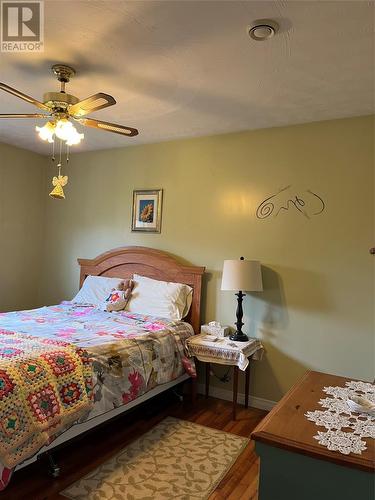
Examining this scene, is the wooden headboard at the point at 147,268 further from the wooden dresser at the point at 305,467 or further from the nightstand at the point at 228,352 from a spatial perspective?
the wooden dresser at the point at 305,467

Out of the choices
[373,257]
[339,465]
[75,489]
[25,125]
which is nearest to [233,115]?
[373,257]

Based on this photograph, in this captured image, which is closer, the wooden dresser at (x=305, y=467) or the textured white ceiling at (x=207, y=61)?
the wooden dresser at (x=305, y=467)

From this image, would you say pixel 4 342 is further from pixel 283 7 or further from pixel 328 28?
pixel 328 28

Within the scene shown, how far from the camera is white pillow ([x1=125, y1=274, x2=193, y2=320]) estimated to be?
136 inches

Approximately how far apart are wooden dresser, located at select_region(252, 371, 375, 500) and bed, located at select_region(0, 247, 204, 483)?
3.99 ft

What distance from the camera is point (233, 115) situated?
3.08 m

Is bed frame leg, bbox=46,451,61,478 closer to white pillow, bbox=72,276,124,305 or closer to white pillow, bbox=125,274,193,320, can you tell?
white pillow, bbox=125,274,193,320

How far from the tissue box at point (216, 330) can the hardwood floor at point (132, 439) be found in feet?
2.10

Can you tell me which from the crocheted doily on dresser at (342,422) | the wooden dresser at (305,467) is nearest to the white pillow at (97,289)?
the crocheted doily on dresser at (342,422)

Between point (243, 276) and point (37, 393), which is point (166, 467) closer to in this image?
point (37, 393)

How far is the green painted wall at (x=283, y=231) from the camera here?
9.71 feet

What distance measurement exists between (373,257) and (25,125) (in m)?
3.39

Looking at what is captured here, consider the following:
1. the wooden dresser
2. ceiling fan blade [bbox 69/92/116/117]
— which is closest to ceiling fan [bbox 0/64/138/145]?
ceiling fan blade [bbox 69/92/116/117]

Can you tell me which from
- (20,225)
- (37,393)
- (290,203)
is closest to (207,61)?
(290,203)
